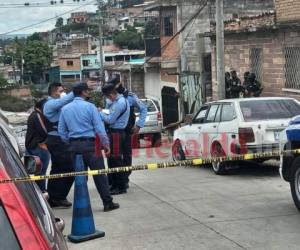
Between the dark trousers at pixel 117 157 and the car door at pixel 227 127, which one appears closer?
the dark trousers at pixel 117 157

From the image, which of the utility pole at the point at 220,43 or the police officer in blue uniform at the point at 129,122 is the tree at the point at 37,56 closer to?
the utility pole at the point at 220,43

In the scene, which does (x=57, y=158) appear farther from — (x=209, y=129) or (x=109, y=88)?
(x=209, y=129)

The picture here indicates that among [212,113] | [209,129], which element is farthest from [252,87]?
[209,129]

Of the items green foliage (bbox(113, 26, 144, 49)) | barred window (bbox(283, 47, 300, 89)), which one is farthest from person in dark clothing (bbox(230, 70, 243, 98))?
green foliage (bbox(113, 26, 144, 49))

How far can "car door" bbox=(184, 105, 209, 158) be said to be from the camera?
40.6 feet

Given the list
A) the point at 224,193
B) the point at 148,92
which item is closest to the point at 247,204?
the point at 224,193

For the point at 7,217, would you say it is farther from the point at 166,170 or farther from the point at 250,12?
the point at 250,12

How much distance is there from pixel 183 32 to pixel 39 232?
29649 millimetres

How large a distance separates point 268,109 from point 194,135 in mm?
2173

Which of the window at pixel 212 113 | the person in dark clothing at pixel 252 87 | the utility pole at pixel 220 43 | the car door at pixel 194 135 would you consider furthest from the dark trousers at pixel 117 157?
the person in dark clothing at pixel 252 87

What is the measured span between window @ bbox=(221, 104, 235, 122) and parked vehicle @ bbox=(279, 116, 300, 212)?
11.1 feet

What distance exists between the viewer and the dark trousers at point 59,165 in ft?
27.4

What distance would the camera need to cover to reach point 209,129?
1173 cm

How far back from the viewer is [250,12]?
30797 mm
